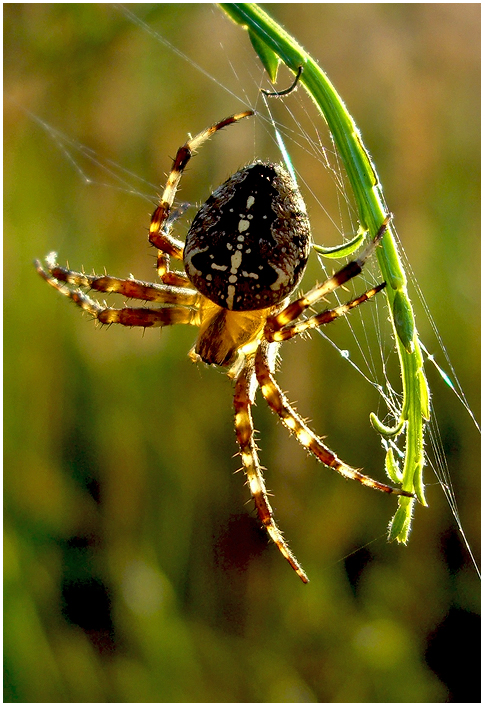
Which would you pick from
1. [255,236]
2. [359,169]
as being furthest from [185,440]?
[359,169]

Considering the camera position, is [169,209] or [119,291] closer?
[169,209]

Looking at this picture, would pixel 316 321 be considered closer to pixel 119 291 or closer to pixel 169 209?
pixel 169 209

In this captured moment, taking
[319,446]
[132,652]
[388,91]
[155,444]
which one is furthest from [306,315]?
[388,91]

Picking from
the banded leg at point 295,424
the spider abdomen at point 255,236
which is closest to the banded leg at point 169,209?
the spider abdomen at point 255,236

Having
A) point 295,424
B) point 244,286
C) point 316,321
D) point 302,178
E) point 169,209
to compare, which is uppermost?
point 302,178

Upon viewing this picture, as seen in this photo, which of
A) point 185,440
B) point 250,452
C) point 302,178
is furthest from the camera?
point 185,440

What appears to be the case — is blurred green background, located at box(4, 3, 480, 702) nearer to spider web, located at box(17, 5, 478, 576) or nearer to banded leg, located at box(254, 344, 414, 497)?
spider web, located at box(17, 5, 478, 576)

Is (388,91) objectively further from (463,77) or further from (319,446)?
(319,446)
